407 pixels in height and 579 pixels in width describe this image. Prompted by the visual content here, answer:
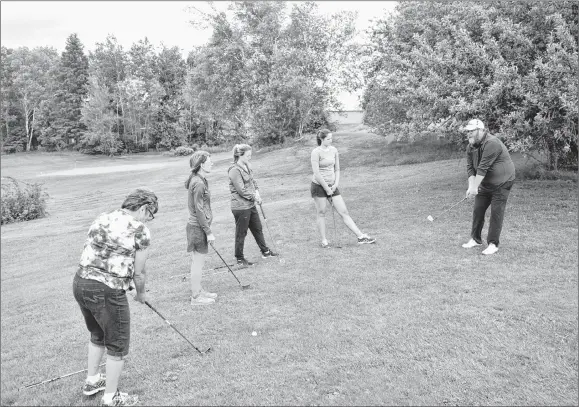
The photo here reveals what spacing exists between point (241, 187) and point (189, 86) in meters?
38.3

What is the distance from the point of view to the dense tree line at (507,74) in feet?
30.8

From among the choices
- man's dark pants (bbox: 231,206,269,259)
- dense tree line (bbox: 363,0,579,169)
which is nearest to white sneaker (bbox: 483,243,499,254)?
dense tree line (bbox: 363,0,579,169)

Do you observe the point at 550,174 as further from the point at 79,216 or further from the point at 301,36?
the point at 301,36

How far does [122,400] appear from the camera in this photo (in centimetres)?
436

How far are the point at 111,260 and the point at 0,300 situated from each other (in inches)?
240

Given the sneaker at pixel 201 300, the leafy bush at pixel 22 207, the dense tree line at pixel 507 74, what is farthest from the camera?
the leafy bush at pixel 22 207

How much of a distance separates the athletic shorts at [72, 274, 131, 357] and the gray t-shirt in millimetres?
4860

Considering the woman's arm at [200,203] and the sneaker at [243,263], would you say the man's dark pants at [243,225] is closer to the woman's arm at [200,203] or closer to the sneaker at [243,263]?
the sneaker at [243,263]

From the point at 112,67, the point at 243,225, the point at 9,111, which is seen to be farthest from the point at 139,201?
the point at 9,111

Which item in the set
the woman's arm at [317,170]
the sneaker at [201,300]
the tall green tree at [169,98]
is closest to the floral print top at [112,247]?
the sneaker at [201,300]

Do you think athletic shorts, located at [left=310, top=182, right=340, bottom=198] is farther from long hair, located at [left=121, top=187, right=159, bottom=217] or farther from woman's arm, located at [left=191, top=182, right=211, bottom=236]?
Answer: long hair, located at [left=121, top=187, right=159, bottom=217]

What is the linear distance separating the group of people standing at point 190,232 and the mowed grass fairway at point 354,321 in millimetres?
385

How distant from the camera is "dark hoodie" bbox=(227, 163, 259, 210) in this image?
26.3ft

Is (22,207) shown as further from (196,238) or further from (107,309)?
(107,309)
